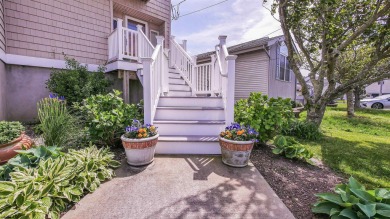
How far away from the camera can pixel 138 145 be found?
283 cm

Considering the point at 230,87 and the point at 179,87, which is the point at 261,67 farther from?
the point at 230,87

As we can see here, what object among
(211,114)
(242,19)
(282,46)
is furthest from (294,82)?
(211,114)

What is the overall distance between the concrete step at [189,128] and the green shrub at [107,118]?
569 millimetres

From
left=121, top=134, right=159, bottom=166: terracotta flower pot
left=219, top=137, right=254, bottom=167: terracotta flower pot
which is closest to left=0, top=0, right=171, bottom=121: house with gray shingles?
left=121, top=134, right=159, bottom=166: terracotta flower pot

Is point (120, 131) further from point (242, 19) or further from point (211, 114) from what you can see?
point (242, 19)

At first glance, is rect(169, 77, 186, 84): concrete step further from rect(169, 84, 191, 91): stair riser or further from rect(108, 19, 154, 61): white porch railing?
rect(108, 19, 154, 61): white porch railing

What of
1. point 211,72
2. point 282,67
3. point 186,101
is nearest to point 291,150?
point 186,101

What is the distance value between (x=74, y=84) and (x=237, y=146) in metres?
4.10

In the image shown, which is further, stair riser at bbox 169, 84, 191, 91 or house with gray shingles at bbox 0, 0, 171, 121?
stair riser at bbox 169, 84, 191, 91

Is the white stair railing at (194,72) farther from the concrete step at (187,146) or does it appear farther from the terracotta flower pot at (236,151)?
the terracotta flower pot at (236,151)

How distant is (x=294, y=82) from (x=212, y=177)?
42.6ft

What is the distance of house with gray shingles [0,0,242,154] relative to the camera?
11.9ft

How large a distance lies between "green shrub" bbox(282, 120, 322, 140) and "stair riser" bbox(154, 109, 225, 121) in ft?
7.14

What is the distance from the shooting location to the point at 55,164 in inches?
85.5
